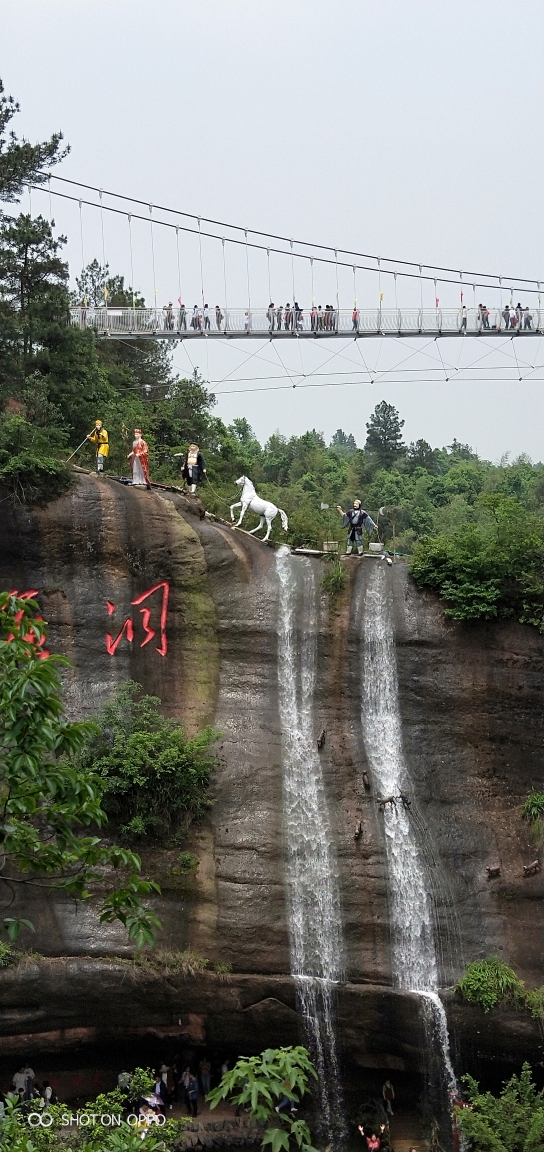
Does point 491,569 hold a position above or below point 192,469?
below

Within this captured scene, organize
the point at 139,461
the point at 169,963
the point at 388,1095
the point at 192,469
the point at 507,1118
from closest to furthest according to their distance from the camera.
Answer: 1. the point at 507,1118
2. the point at 169,963
3. the point at 388,1095
4. the point at 139,461
5. the point at 192,469

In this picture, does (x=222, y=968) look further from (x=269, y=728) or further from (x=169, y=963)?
(x=269, y=728)

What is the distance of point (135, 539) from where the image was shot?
2245cm

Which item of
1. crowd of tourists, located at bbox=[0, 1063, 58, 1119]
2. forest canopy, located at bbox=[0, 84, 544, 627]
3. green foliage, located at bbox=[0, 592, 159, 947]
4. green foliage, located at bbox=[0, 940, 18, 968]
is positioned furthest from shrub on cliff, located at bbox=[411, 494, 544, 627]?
green foliage, located at bbox=[0, 592, 159, 947]

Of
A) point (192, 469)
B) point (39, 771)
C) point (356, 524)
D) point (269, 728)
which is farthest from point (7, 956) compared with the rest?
point (39, 771)

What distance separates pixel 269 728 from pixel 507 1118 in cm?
749

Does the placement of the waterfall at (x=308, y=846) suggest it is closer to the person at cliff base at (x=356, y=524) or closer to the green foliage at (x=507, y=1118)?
the person at cliff base at (x=356, y=524)

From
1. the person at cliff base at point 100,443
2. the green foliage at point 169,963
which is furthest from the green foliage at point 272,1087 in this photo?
the person at cliff base at point 100,443

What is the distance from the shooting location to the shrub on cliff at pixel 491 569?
22.5 m

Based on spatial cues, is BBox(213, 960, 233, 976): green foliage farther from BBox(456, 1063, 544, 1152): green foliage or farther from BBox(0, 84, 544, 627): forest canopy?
BBox(0, 84, 544, 627): forest canopy

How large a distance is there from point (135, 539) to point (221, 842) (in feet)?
18.9

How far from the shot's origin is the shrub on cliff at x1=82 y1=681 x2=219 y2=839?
20188mm

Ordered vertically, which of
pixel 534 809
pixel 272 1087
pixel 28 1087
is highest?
pixel 534 809

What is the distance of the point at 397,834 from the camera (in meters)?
20.8
